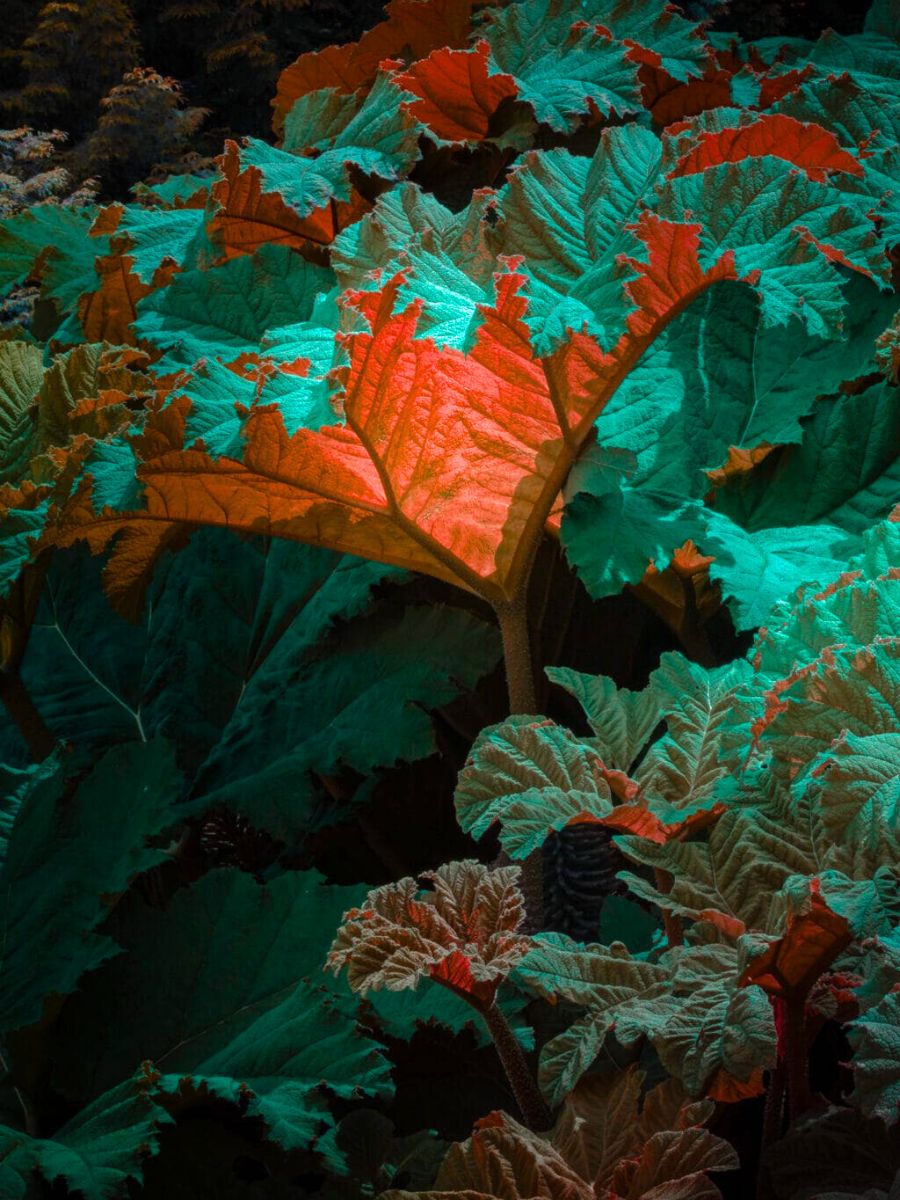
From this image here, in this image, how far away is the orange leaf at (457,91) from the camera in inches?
71.0

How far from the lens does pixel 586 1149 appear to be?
0.81 meters

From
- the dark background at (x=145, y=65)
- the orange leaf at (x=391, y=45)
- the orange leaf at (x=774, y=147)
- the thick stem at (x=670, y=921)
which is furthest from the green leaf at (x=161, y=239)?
the dark background at (x=145, y=65)

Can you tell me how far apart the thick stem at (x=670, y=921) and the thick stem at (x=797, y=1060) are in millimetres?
129

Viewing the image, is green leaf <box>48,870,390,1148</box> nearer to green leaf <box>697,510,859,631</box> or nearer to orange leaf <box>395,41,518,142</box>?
green leaf <box>697,510,859,631</box>

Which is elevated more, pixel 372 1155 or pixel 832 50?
pixel 832 50

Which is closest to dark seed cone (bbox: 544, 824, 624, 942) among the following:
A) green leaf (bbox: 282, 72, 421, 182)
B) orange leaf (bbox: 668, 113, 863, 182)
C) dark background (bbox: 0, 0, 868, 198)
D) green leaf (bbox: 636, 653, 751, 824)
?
green leaf (bbox: 636, 653, 751, 824)

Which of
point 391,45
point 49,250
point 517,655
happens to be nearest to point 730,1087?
point 517,655

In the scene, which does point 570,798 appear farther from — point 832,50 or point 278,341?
point 832,50

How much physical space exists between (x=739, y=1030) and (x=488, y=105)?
1.55 meters

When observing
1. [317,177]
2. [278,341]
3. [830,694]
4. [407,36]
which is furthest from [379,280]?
[407,36]

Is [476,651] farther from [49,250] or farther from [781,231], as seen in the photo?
[49,250]

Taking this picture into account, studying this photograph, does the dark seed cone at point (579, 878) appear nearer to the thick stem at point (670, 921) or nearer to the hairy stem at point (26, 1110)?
the thick stem at point (670, 921)

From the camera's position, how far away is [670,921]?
0.91 m

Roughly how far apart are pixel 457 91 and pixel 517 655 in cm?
100
